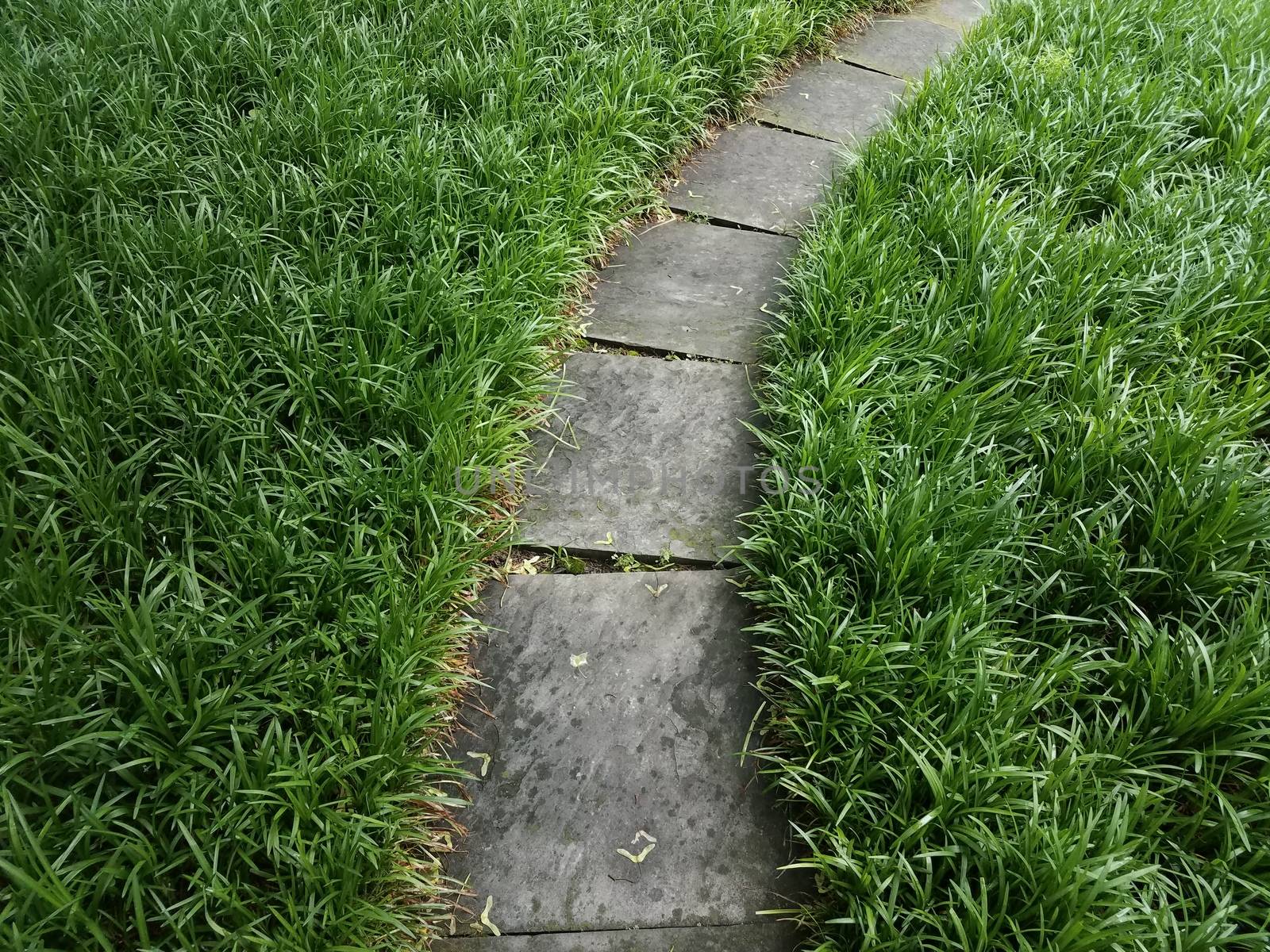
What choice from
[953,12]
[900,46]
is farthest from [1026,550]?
[953,12]

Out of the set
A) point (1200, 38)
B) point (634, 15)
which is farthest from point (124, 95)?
point (1200, 38)

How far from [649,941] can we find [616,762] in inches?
13.9

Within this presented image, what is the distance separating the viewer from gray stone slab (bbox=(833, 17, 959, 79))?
4406 millimetres

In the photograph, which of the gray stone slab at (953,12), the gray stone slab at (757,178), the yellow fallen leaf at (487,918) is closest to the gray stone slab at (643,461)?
the yellow fallen leaf at (487,918)

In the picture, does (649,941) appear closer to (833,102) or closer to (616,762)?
(616,762)

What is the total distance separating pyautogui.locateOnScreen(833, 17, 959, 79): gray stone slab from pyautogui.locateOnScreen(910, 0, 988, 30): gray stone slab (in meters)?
0.08

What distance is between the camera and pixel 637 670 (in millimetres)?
1909

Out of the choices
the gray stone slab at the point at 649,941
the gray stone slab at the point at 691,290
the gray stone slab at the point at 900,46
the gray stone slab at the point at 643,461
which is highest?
the gray stone slab at the point at 900,46

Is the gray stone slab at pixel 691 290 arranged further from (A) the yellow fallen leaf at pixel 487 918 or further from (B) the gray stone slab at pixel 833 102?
(A) the yellow fallen leaf at pixel 487 918

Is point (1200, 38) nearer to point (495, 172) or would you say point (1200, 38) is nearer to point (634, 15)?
point (634, 15)

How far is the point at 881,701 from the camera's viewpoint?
5.59ft

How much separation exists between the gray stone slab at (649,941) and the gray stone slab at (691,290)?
170 centimetres

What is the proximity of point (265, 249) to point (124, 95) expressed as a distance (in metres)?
0.95

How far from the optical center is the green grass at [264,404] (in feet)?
4.68
